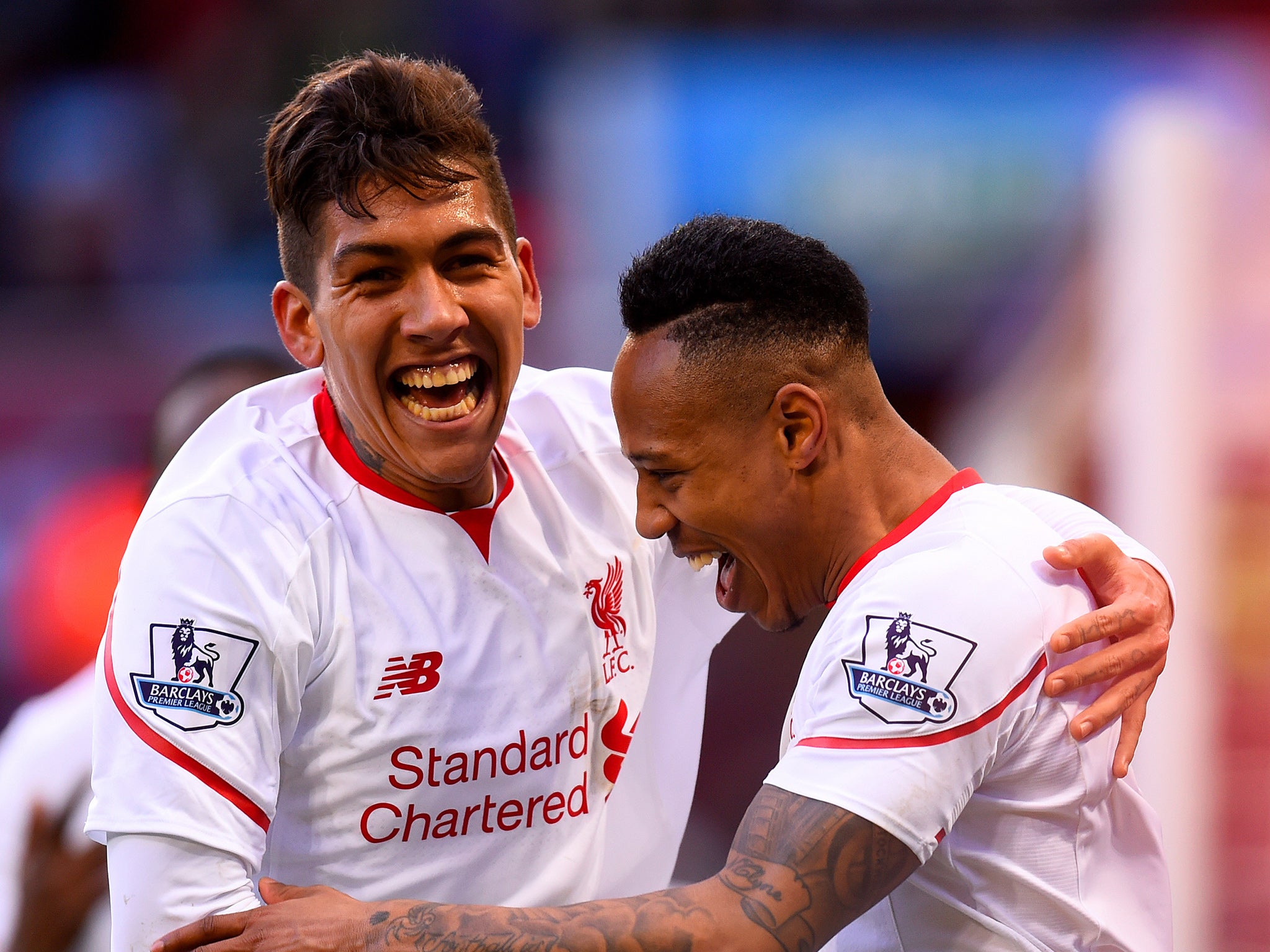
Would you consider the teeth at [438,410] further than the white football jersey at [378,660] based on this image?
Yes

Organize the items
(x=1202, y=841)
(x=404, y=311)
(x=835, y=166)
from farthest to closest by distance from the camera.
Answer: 1. (x=835, y=166)
2. (x=1202, y=841)
3. (x=404, y=311)

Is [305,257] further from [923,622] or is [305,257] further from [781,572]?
[923,622]

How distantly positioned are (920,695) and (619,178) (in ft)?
22.6

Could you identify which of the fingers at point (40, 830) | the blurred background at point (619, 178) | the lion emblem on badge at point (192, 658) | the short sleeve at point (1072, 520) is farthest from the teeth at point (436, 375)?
the blurred background at point (619, 178)

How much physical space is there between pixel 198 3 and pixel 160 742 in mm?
8754

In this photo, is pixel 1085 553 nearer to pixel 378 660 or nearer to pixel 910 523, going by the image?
pixel 910 523

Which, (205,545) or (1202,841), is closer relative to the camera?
(205,545)

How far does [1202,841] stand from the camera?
4.01 meters

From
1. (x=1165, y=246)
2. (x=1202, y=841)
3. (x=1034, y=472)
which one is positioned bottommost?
(x=1202, y=841)

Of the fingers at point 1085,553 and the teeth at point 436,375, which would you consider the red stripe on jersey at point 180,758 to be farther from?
the fingers at point 1085,553

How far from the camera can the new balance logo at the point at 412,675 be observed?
239 centimetres

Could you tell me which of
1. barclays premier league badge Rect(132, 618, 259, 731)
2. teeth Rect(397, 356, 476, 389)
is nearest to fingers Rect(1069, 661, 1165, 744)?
teeth Rect(397, 356, 476, 389)

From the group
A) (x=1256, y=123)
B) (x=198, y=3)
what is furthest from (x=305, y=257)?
(x=198, y=3)

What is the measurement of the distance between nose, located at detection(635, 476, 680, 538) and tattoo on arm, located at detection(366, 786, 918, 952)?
0.55m
